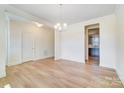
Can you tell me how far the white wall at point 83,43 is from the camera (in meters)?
4.08

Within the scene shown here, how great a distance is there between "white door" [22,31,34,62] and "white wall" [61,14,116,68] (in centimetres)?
232

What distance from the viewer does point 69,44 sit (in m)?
6.21

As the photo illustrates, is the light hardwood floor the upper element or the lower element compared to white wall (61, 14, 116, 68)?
lower

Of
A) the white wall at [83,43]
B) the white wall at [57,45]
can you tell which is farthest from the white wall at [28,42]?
the white wall at [83,43]

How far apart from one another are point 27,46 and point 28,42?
0.28 metres

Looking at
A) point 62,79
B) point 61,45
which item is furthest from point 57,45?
point 62,79

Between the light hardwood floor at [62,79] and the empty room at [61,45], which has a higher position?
the empty room at [61,45]

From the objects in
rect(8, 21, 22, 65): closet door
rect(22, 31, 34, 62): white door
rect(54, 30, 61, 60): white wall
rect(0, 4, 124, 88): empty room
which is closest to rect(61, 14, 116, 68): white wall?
rect(0, 4, 124, 88): empty room

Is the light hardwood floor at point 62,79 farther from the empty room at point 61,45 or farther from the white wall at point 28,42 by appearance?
the white wall at point 28,42

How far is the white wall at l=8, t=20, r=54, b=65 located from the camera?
4977 millimetres

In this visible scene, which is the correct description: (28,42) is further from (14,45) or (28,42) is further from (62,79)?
(62,79)

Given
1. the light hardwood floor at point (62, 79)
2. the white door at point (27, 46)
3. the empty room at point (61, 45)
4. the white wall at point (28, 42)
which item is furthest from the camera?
the white door at point (27, 46)

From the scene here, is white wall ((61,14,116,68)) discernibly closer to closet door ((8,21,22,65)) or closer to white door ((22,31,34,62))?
white door ((22,31,34,62))

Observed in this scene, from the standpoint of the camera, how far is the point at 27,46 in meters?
→ 5.76
